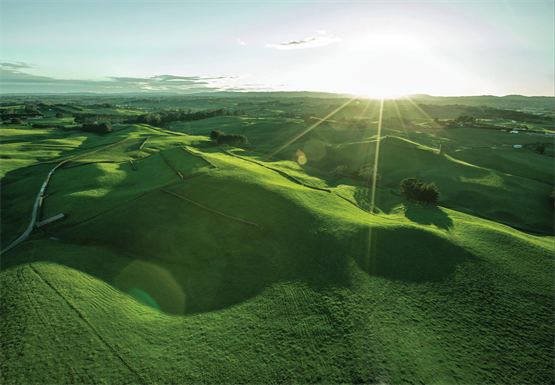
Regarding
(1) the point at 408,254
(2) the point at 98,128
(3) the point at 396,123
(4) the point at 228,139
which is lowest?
(1) the point at 408,254

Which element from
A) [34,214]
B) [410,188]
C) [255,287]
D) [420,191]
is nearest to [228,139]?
[34,214]

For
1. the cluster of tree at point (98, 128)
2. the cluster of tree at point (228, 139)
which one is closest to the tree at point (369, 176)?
the cluster of tree at point (228, 139)

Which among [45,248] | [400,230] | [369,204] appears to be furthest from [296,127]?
[45,248]

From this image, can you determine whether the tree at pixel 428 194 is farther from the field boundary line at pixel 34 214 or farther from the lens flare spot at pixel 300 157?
the field boundary line at pixel 34 214

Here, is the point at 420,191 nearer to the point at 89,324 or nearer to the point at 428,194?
the point at 428,194

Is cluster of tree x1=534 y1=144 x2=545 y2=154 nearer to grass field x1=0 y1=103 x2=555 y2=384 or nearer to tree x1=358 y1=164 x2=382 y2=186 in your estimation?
grass field x1=0 y1=103 x2=555 y2=384

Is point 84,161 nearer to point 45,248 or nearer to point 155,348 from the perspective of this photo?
point 45,248

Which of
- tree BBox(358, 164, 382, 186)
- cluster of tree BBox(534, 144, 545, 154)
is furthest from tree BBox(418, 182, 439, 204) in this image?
cluster of tree BBox(534, 144, 545, 154)
